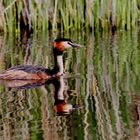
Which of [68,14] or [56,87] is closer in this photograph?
[56,87]

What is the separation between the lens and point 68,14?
12.2 metres

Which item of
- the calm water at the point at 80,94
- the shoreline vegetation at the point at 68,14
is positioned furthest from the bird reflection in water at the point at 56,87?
A: the shoreline vegetation at the point at 68,14

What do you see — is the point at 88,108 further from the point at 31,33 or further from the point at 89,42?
the point at 31,33

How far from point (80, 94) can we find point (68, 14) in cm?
496

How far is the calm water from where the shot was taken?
5.79m

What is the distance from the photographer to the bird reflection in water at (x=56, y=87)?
6.70 meters

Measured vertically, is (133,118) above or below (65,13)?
below

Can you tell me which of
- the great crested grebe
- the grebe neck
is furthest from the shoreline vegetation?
the great crested grebe

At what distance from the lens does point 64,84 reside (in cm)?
819

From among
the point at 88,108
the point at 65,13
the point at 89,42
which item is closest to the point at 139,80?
the point at 88,108

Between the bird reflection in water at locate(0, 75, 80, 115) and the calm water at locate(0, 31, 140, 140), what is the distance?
0.4 inches

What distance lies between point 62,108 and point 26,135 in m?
1.10

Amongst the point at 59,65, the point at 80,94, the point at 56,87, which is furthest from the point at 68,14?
the point at 80,94

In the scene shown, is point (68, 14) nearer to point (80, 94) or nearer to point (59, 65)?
point (59, 65)
